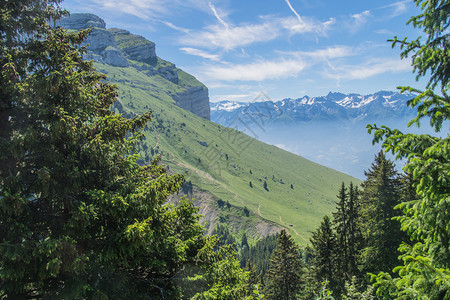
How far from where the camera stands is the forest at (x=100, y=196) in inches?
258

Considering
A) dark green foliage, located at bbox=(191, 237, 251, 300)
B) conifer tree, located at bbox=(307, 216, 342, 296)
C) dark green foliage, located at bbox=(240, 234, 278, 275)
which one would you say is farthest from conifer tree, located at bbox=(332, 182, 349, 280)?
dark green foliage, located at bbox=(240, 234, 278, 275)

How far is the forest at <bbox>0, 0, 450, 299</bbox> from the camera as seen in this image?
21.5 feet

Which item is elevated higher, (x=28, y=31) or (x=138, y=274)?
(x=28, y=31)

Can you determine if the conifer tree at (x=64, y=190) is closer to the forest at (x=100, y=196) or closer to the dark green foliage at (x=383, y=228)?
the forest at (x=100, y=196)

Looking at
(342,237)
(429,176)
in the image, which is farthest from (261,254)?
(429,176)

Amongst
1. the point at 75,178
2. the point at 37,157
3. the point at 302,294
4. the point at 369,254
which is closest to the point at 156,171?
the point at 75,178

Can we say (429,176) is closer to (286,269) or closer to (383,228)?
(383,228)

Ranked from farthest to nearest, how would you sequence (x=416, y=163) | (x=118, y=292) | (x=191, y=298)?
(x=191, y=298)
(x=118, y=292)
(x=416, y=163)

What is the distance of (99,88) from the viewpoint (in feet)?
42.1

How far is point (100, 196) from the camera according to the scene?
29.8ft

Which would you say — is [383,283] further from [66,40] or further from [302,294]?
[302,294]

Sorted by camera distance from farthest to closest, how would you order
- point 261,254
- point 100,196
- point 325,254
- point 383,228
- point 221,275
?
point 261,254 → point 325,254 → point 383,228 → point 221,275 → point 100,196

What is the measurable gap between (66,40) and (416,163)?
43.5 feet

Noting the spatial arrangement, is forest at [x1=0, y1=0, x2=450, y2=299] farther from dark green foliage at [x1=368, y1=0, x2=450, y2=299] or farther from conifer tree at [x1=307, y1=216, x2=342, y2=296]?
conifer tree at [x1=307, y1=216, x2=342, y2=296]
